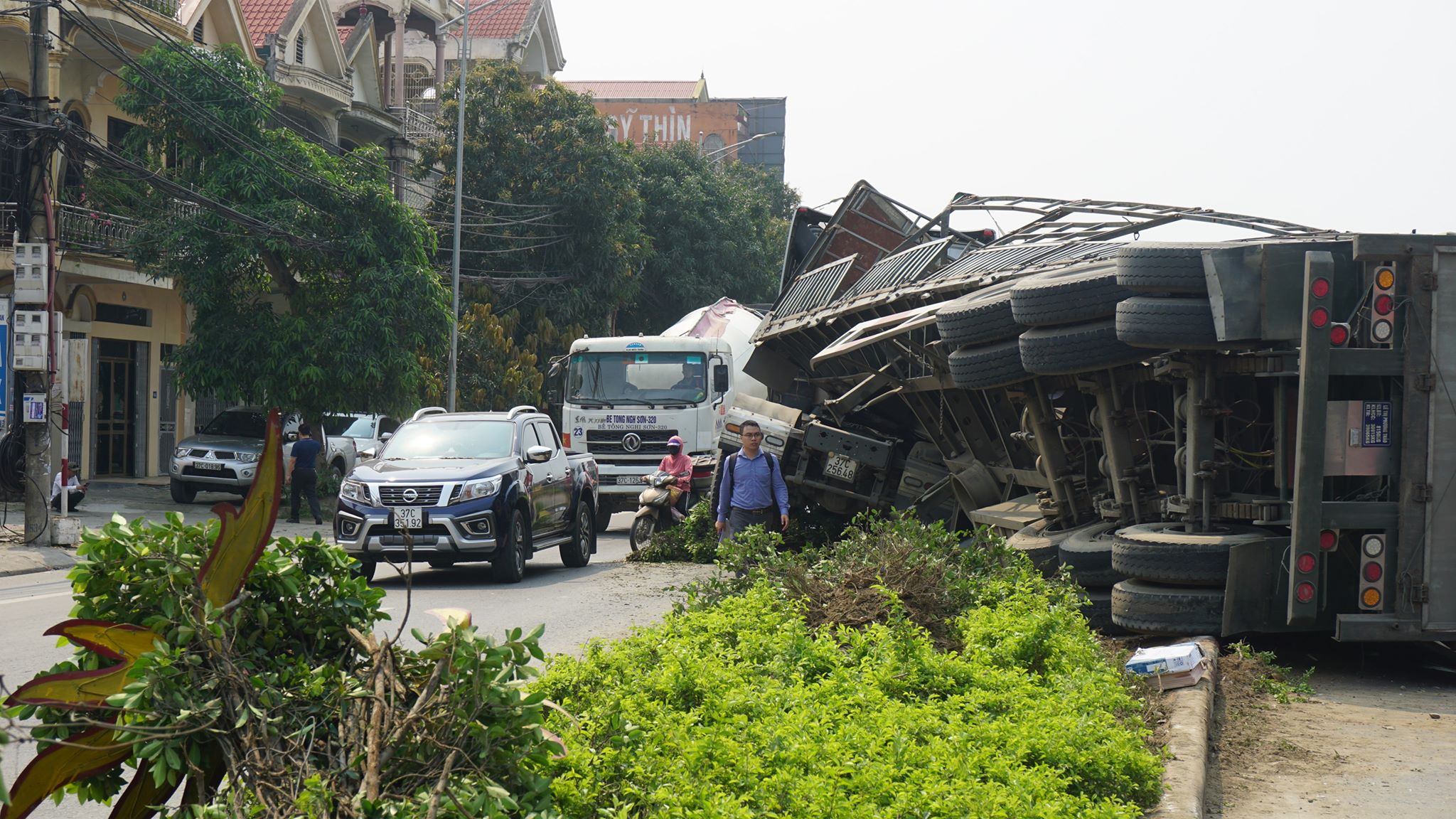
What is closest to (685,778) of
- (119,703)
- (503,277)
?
(119,703)

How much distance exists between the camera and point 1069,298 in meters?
8.75

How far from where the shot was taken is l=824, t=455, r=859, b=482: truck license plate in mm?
13117

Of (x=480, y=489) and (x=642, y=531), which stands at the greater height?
(x=480, y=489)

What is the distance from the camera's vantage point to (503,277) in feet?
121

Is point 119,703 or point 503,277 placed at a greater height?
point 503,277

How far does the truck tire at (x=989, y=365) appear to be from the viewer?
31.0 ft

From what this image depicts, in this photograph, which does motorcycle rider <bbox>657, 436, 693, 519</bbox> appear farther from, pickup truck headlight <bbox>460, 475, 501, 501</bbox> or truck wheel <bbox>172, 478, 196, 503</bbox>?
truck wheel <bbox>172, 478, 196, 503</bbox>

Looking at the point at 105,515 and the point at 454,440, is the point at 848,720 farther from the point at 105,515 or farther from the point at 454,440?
the point at 105,515

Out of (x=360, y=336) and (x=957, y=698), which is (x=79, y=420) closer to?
(x=360, y=336)

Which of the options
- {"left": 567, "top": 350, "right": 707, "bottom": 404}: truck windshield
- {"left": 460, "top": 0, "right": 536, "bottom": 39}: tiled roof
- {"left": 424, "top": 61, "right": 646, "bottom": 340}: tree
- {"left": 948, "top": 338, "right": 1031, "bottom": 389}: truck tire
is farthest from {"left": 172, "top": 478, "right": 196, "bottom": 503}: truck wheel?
{"left": 460, "top": 0, "right": 536, "bottom": 39}: tiled roof

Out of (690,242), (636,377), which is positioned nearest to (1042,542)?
(636,377)

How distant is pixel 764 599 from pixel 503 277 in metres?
30.8

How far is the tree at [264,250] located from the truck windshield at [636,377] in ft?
14.4

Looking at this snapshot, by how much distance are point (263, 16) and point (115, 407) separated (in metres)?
14.1
